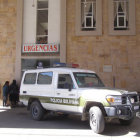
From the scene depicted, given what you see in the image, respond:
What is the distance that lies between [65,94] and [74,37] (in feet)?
25.2

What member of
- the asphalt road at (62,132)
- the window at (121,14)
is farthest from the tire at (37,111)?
the window at (121,14)

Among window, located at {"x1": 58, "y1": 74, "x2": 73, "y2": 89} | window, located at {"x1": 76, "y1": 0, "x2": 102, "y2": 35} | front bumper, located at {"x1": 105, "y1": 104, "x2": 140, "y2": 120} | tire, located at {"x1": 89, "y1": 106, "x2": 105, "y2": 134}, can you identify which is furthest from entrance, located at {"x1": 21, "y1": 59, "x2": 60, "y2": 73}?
front bumper, located at {"x1": 105, "y1": 104, "x2": 140, "y2": 120}

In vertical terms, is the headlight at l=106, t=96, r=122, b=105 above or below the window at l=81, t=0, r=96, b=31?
below

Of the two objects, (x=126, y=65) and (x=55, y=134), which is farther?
(x=126, y=65)

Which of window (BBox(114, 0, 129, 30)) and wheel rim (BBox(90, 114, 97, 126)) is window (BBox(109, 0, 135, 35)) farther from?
wheel rim (BBox(90, 114, 97, 126))

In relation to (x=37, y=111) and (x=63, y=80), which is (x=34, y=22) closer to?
(x=37, y=111)

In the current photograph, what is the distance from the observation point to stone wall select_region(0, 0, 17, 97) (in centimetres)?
1498

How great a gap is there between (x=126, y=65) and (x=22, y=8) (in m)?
8.72

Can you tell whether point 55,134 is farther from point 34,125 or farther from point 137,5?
point 137,5

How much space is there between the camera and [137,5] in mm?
14070

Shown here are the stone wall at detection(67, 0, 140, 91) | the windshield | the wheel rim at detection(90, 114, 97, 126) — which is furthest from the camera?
the stone wall at detection(67, 0, 140, 91)

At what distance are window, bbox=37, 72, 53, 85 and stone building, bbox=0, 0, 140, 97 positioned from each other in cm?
575

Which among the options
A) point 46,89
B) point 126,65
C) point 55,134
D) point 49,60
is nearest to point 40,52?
point 49,60

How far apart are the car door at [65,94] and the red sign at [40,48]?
6.93m
